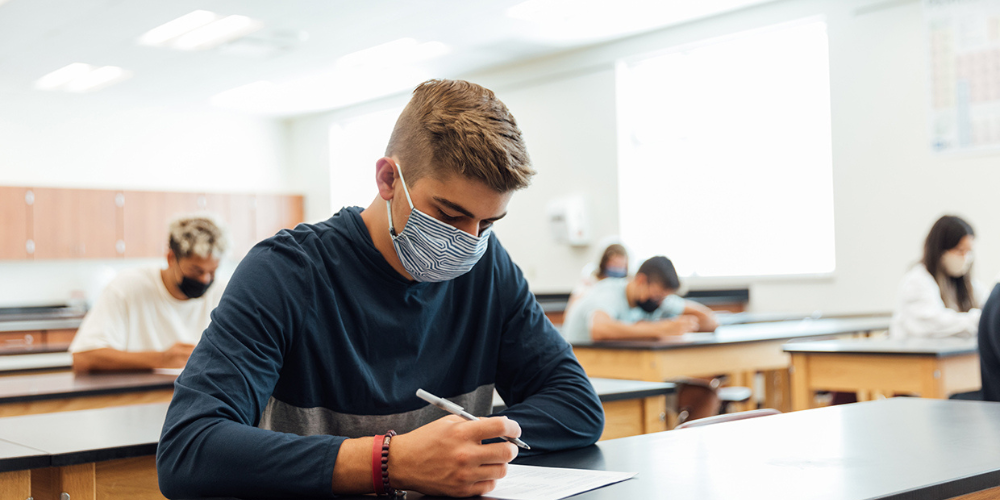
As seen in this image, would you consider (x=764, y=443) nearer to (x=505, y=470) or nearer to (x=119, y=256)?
(x=505, y=470)

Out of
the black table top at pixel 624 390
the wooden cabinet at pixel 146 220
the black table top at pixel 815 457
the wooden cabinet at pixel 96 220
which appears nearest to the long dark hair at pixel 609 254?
the black table top at pixel 624 390

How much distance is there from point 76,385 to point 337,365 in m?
1.62

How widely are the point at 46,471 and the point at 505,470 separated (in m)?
0.95

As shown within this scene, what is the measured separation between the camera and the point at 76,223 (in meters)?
8.79

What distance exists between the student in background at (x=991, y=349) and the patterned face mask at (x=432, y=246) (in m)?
2.06

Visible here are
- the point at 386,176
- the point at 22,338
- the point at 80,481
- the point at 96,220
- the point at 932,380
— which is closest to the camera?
the point at 386,176

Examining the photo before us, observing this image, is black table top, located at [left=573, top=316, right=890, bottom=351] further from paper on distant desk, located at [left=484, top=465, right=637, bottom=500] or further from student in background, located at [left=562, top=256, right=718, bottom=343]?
paper on distant desk, located at [left=484, top=465, right=637, bottom=500]

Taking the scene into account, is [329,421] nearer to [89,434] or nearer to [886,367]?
[89,434]

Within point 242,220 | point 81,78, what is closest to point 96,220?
point 81,78

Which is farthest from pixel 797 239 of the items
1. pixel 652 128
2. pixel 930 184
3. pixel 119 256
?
pixel 119 256

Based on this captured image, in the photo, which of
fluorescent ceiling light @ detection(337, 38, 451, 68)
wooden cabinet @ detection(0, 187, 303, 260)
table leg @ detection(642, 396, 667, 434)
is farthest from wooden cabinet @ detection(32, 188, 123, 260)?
table leg @ detection(642, 396, 667, 434)

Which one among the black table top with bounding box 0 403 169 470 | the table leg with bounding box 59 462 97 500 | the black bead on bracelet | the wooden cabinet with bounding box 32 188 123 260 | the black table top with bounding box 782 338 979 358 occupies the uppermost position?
the wooden cabinet with bounding box 32 188 123 260

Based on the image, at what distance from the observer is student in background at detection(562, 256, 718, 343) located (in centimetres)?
430

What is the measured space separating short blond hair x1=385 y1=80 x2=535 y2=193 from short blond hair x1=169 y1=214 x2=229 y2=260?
6.33ft
